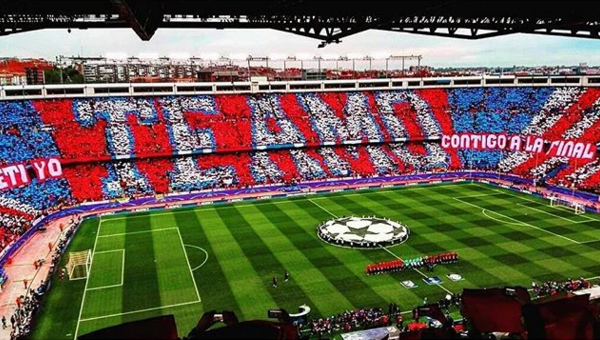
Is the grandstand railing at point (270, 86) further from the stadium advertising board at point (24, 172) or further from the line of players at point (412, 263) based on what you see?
the line of players at point (412, 263)

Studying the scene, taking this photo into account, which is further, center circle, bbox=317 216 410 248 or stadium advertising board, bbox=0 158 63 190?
center circle, bbox=317 216 410 248

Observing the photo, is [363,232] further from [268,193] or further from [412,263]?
[268,193]

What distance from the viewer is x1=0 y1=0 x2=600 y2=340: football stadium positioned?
45.5ft

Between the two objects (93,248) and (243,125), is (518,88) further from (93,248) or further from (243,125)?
(93,248)

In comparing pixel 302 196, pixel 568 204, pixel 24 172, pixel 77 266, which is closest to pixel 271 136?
pixel 302 196

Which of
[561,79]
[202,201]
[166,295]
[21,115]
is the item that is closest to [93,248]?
[166,295]

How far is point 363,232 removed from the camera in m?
44.7

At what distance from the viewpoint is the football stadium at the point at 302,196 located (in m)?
13.9

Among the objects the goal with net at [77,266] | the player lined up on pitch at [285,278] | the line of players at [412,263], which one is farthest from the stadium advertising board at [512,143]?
the goal with net at [77,266]

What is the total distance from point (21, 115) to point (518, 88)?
81.5 m

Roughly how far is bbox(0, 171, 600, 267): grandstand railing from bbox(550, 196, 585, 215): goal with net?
2.84 feet

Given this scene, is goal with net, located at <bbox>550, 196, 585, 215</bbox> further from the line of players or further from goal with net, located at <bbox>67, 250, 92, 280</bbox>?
goal with net, located at <bbox>67, 250, 92, 280</bbox>

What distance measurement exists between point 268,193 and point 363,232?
832 inches

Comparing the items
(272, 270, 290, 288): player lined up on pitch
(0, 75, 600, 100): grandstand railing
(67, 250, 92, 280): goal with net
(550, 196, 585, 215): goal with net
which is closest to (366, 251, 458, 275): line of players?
(272, 270, 290, 288): player lined up on pitch
